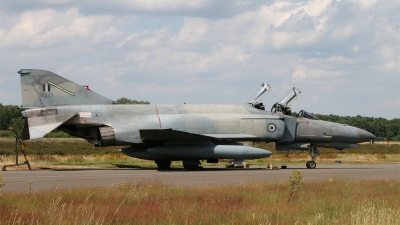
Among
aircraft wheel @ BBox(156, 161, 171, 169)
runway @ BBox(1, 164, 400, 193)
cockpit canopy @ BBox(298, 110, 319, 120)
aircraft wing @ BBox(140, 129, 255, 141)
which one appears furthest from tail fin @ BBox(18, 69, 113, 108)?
cockpit canopy @ BBox(298, 110, 319, 120)

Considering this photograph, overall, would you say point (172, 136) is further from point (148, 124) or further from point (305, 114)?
point (305, 114)

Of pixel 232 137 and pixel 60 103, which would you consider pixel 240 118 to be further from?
pixel 60 103

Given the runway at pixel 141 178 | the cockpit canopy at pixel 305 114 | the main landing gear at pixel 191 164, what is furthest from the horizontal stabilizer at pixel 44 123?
the cockpit canopy at pixel 305 114

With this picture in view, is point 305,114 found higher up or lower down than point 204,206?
higher up

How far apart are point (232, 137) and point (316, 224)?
16532mm

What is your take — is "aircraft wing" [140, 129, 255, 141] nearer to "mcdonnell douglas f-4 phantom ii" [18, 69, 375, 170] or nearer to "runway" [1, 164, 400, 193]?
"mcdonnell douglas f-4 phantom ii" [18, 69, 375, 170]

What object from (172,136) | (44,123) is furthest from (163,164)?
(44,123)

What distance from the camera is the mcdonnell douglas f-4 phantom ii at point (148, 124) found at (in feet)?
82.3

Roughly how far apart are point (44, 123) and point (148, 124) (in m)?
4.62

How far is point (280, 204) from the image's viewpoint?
12.1 metres

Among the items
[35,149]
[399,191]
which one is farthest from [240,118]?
[35,149]

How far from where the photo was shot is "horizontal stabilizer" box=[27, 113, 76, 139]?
24172 mm

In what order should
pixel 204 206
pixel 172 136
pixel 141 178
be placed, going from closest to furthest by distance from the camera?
pixel 204 206 → pixel 141 178 → pixel 172 136

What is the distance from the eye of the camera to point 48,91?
25.5 metres
